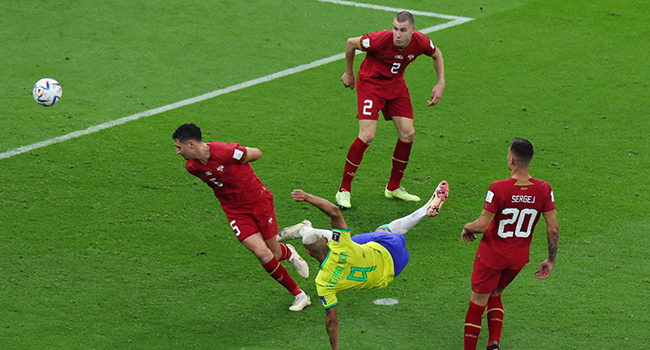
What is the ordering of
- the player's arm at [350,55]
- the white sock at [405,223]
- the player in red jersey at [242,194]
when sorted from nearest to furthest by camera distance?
the player in red jersey at [242,194] → the white sock at [405,223] → the player's arm at [350,55]

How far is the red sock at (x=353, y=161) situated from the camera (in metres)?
8.88

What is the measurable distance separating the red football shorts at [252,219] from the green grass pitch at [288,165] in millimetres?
657

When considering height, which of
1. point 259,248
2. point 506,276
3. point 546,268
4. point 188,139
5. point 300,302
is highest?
point 188,139

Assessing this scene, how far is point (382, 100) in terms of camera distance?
29.2 ft

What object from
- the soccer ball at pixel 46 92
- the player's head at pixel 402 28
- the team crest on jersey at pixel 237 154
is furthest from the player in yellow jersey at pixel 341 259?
the soccer ball at pixel 46 92

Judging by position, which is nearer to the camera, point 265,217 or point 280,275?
point 280,275

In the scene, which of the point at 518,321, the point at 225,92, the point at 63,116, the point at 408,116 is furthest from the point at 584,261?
the point at 63,116

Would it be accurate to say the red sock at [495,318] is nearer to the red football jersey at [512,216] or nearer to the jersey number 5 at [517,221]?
the red football jersey at [512,216]

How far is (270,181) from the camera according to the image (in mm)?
9516

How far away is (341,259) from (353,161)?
9.20 feet

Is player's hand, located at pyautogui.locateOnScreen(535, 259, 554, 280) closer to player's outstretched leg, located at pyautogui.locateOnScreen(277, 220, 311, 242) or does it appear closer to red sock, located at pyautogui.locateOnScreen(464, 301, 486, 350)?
red sock, located at pyautogui.locateOnScreen(464, 301, 486, 350)

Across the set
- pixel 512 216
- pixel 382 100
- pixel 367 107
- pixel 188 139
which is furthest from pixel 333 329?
pixel 382 100

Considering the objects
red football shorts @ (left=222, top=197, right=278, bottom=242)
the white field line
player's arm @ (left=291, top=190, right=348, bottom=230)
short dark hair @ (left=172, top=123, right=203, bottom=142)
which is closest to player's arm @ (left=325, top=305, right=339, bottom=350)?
player's arm @ (left=291, top=190, right=348, bottom=230)

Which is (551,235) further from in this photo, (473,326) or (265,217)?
(265,217)
